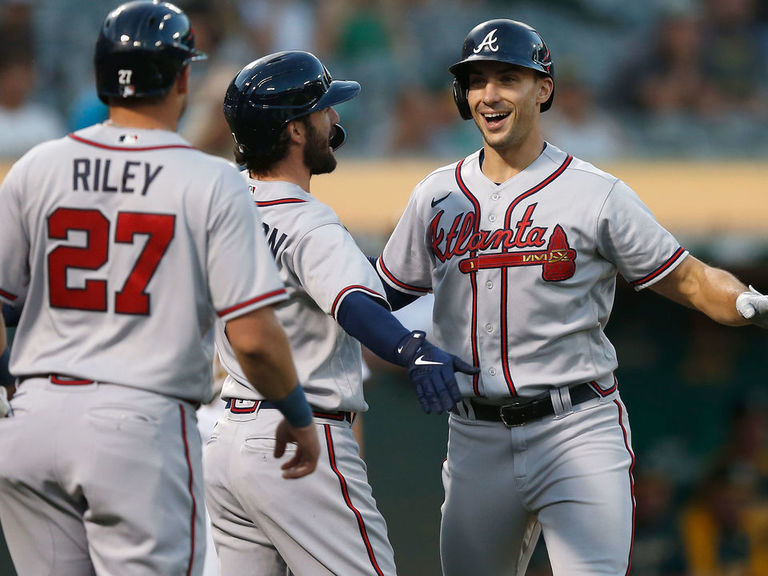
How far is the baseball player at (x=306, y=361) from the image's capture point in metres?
3.03

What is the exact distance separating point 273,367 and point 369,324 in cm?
42

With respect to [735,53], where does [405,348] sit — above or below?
below

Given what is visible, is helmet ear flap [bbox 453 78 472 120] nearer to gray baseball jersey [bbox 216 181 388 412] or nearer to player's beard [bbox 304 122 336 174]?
player's beard [bbox 304 122 336 174]

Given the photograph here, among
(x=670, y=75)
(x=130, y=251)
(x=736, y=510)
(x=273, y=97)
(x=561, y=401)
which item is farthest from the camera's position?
(x=670, y=75)

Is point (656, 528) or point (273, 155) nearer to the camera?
point (273, 155)

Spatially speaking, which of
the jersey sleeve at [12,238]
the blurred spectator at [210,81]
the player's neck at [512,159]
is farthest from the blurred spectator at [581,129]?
the jersey sleeve at [12,238]

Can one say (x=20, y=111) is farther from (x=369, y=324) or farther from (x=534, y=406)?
A: (x=369, y=324)

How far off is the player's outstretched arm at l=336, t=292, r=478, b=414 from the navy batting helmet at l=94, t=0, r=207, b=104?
72cm

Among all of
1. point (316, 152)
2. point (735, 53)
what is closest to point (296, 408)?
point (316, 152)

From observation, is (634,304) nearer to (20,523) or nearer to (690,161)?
(690,161)

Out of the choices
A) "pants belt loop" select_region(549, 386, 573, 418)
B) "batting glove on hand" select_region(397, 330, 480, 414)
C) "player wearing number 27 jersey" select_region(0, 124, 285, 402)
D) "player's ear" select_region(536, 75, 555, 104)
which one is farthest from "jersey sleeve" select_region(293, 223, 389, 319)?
"player's ear" select_region(536, 75, 555, 104)

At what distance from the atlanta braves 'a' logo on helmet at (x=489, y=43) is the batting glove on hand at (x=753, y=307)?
101 centimetres

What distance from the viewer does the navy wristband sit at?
8.87 feet

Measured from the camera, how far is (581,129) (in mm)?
8672
